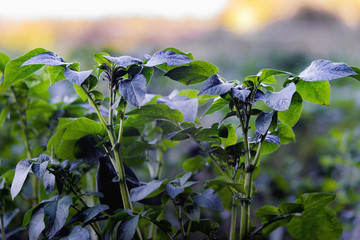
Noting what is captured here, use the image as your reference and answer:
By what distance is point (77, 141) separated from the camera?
64 cm

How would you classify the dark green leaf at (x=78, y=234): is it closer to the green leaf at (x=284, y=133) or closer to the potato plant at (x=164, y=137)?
the potato plant at (x=164, y=137)

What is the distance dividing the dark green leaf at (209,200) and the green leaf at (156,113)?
0.13m

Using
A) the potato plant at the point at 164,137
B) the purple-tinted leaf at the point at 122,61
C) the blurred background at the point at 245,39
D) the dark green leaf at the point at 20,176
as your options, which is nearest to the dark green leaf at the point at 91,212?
the potato plant at the point at 164,137

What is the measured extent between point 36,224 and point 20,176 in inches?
3.5

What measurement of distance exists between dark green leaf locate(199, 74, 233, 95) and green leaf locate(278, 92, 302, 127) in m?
0.11

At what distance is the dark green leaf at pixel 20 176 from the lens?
49 centimetres

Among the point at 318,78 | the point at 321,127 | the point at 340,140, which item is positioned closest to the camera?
the point at 318,78

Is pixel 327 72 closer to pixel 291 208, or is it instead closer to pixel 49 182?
pixel 291 208

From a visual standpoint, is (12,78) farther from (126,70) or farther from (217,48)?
(217,48)

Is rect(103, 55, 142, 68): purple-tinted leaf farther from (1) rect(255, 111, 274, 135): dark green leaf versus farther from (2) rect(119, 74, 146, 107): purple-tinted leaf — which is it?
(1) rect(255, 111, 274, 135): dark green leaf

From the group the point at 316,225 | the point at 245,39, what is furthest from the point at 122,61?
the point at 245,39

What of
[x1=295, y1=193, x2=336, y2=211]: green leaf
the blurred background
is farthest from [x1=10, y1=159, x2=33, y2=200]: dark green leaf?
the blurred background

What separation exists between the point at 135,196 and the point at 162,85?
197 centimetres

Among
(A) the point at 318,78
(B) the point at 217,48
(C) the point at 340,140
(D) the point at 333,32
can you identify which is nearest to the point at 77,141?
(A) the point at 318,78
